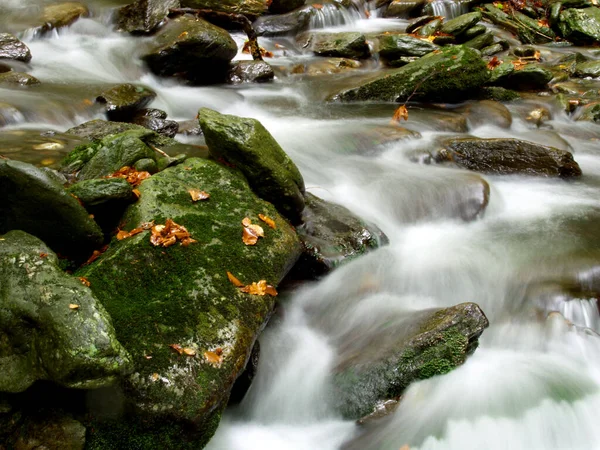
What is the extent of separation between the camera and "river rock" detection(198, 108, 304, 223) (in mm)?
4656

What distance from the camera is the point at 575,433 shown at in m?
3.56

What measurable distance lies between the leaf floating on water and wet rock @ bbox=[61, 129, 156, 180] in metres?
2.22

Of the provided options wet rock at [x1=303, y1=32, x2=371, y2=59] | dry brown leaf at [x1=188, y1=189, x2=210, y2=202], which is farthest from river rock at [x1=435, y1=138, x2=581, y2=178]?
wet rock at [x1=303, y1=32, x2=371, y2=59]

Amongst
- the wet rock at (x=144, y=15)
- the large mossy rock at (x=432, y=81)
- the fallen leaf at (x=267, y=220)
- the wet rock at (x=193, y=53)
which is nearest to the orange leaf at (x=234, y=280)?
the fallen leaf at (x=267, y=220)

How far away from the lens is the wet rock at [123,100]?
310 inches

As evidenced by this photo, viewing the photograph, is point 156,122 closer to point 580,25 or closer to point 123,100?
point 123,100

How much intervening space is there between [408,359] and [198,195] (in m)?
2.20

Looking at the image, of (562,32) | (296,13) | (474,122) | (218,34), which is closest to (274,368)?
(474,122)

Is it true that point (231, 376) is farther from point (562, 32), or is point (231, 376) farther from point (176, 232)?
point (562, 32)

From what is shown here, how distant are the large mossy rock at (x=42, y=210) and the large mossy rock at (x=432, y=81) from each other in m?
7.36

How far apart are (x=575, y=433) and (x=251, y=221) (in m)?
2.94

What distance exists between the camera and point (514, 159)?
7281mm

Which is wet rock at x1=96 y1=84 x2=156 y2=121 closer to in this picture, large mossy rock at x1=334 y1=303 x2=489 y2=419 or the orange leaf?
the orange leaf

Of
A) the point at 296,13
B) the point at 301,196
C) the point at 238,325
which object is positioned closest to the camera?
the point at 238,325
